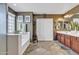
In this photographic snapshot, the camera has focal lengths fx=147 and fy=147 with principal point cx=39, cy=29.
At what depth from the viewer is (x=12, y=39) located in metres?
3.86

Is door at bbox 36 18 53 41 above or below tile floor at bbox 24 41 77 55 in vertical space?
above

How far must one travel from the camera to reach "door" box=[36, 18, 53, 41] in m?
9.14

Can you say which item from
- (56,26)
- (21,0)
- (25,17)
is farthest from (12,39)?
(56,26)

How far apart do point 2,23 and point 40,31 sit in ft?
20.3

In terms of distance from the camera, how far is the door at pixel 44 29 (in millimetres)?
9141

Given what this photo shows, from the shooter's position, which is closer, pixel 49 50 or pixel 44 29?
pixel 49 50

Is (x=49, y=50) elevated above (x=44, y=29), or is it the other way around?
(x=44, y=29)

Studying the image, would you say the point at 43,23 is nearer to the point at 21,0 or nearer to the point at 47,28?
the point at 47,28

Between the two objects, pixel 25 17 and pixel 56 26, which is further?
pixel 56 26

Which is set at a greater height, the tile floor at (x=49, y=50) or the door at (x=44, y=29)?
the door at (x=44, y=29)

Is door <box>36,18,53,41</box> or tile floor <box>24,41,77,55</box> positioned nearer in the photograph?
tile floor <box>24,41,77,55</box>

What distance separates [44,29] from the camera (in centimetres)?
936

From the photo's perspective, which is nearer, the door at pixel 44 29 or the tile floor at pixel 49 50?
the tile floor at pixel 49 50

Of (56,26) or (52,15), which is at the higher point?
(52,15)
